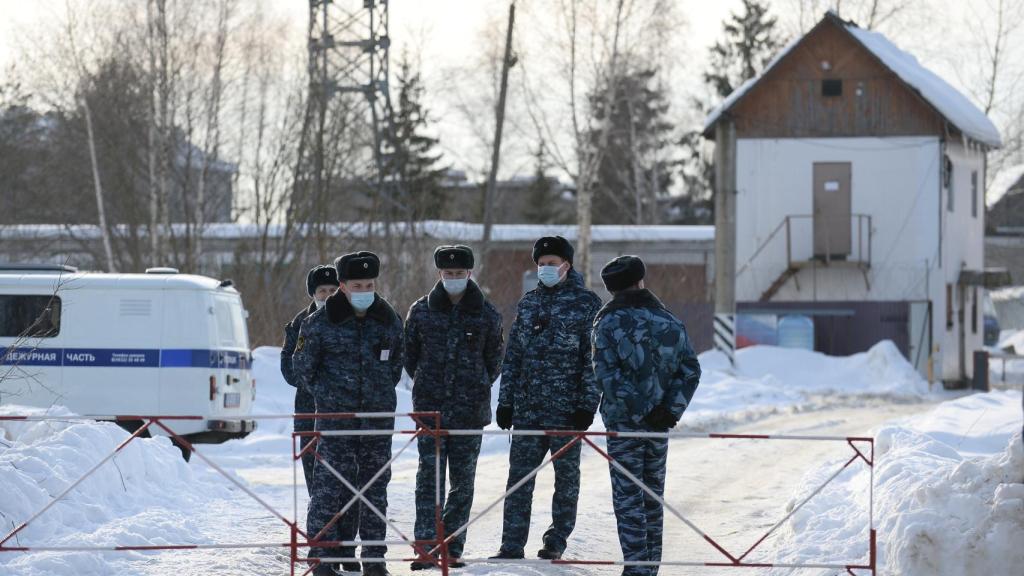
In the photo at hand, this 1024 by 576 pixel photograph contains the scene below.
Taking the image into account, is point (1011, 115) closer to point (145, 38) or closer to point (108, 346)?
point (145, 38)

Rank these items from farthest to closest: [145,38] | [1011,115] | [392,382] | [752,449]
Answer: [1011,115] < [145,38] < [752,449] < [392,382]

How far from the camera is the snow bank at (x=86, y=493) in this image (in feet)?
29.7

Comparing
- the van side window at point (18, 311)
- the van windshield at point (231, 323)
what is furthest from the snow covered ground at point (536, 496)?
the van side window at point (18, 311)

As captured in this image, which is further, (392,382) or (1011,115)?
(1011,115)

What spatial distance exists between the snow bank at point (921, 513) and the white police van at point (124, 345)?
677cm

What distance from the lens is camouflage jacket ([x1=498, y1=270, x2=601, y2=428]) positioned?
9.30m

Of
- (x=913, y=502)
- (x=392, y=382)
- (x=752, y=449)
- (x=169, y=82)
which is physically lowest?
(x=752, y=449)

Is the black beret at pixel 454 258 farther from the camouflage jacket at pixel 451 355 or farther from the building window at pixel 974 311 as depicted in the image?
the building window at pixel 974 311

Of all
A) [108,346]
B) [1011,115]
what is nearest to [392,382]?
[108,346]

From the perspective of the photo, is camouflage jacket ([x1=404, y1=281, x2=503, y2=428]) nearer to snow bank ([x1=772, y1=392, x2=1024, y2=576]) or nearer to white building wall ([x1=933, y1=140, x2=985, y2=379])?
snow bank ([x1=772, y1=392, x2=1024, y2=576])

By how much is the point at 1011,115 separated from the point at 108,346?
138 ft

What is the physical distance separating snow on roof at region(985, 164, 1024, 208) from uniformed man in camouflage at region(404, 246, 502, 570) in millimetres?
55007

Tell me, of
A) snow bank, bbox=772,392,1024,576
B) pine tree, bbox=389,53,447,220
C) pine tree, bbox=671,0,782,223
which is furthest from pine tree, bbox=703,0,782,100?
snow bank, bbox=772,392,1024,576

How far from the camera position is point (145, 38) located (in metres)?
32.6
